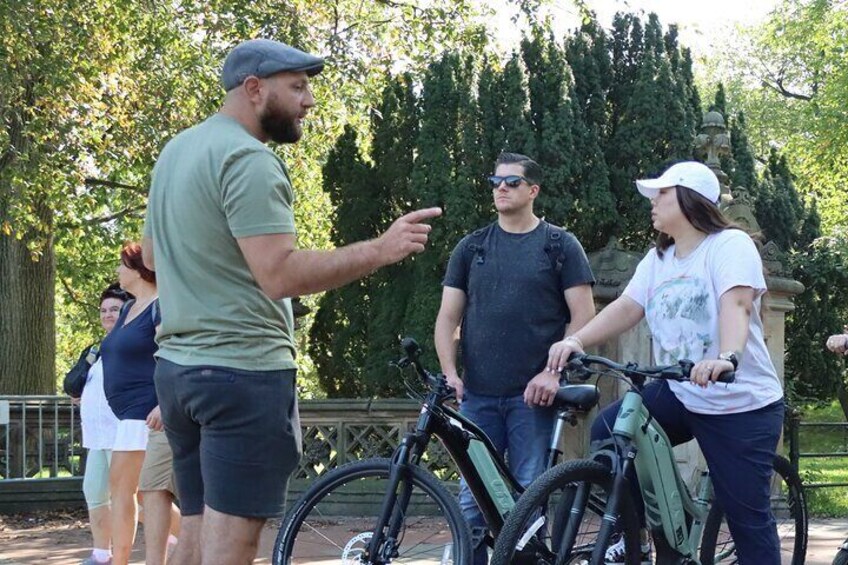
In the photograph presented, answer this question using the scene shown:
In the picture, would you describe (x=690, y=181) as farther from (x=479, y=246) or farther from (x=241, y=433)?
(x=241, y=433)

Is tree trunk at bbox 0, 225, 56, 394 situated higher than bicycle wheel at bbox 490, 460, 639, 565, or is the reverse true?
tree trunk at bbox 0, 225, 56, 394

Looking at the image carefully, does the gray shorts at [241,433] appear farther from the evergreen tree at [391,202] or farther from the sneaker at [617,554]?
the evergreen tree at [391,202]

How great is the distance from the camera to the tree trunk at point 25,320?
17.3 metres

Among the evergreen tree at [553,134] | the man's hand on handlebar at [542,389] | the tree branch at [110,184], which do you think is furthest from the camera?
the tree branch at [110,184]

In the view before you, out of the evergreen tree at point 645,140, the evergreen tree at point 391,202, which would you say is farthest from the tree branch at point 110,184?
the evergreen tree at point 645,140

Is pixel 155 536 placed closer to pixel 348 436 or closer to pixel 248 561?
Result: pixel 248 561

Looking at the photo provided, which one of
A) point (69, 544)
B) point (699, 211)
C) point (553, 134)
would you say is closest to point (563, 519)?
point (699, 211)

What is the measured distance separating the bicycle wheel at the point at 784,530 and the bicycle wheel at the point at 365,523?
1.19 metres

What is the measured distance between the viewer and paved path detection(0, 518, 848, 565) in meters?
8.31

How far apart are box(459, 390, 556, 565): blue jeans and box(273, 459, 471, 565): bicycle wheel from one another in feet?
2.09

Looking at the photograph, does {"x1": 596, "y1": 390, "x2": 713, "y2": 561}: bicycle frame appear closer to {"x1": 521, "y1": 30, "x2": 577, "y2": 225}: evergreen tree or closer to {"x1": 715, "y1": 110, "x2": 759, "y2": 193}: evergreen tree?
{"x1": 521, "y1": 30, "x2": 577, "y2": 225}: evergreen tree

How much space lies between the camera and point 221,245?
12.3 ft

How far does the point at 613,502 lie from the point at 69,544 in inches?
222

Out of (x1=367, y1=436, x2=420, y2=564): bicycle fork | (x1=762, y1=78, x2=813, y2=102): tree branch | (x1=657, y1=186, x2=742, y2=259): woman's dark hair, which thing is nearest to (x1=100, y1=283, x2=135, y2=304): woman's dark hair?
(x1=367, y1=436, x2=420, y2=564): bicycle fork
